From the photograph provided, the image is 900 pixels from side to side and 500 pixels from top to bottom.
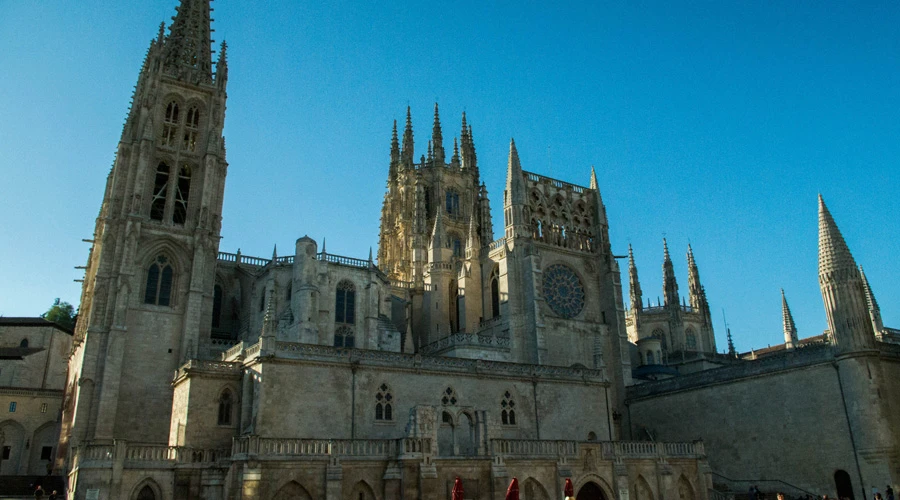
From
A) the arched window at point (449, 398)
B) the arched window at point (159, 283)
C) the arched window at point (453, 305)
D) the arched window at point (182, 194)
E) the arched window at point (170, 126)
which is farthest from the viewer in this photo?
the arched window at point (453, 305)

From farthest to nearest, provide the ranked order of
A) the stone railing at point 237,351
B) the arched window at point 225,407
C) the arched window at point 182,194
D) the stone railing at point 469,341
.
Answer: the arched window at point 182,194 < the stone railing at point 469,341 < the stone railing at point 237,351 < the arched window at point 225,407

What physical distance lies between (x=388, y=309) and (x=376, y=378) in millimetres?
17031

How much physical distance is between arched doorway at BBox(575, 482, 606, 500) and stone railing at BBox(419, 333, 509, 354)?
14.7m

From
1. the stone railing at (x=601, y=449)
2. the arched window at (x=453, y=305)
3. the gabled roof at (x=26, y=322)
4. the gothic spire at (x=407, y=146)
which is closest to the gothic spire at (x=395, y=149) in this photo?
the gothic spire at (x=407, y=146)

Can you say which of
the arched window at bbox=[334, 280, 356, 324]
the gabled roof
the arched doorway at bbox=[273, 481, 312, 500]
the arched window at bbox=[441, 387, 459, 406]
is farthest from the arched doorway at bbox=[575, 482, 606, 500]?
the gabled roof

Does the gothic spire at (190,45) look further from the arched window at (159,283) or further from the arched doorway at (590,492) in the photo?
the arched doorway at (590,492)

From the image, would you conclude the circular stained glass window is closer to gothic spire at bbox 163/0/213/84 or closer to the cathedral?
the cathedral

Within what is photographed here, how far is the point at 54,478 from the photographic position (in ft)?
118

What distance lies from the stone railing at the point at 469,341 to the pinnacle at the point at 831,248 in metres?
19.3

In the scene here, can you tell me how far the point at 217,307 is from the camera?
47156mm

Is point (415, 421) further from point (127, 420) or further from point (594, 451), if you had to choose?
point (127, 420)

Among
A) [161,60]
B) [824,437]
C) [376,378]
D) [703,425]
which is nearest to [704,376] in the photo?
[703,425]

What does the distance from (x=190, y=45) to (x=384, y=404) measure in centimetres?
3469

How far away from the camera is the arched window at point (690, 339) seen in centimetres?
6594
